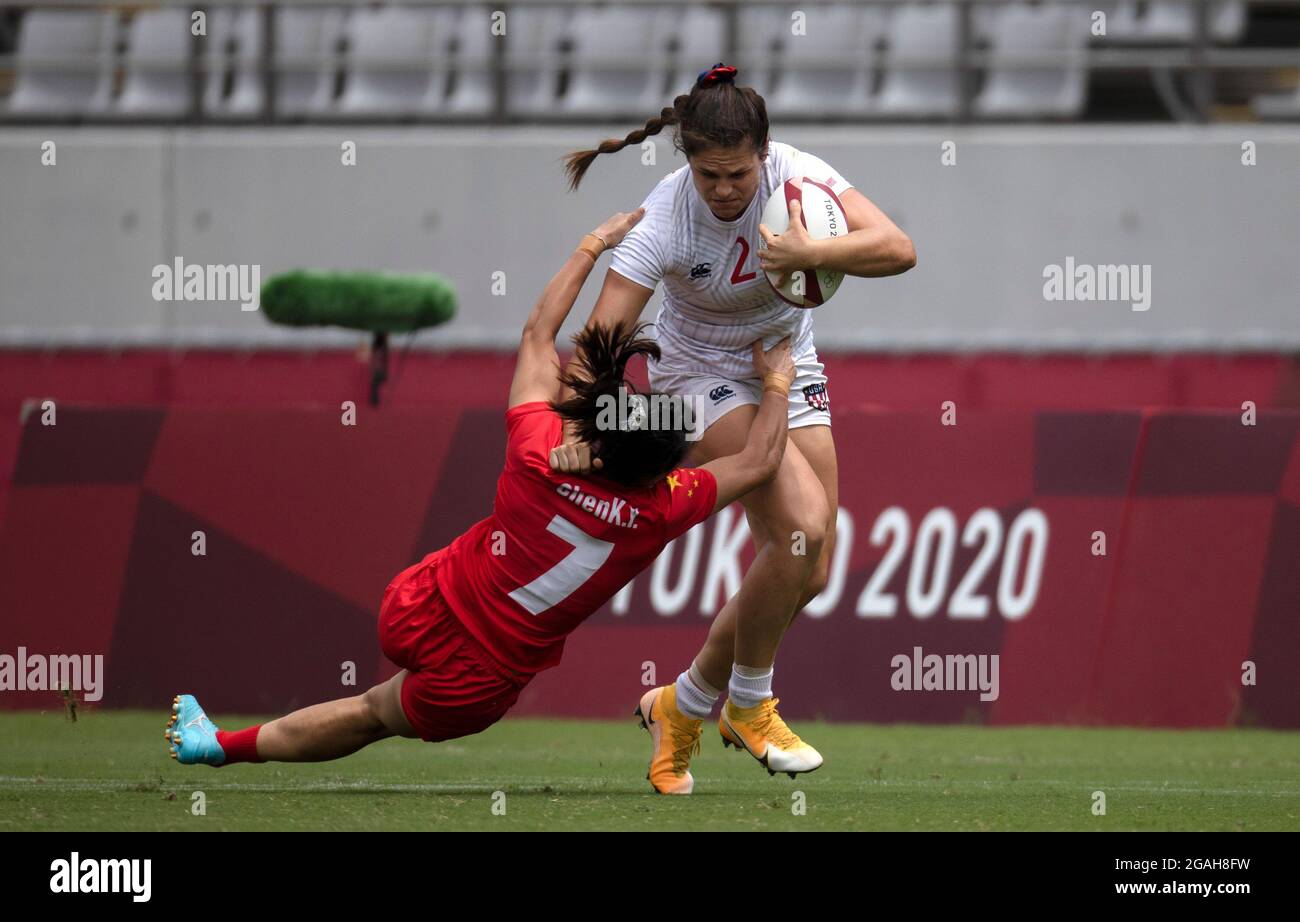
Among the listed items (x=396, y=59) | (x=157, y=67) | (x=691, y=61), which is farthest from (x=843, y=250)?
(x=157, y=67)

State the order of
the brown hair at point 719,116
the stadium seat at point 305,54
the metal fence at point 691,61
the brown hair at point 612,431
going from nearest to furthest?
the brown hair at point 612,431 < the brown hair at point 719,116 < the metal fence at point 691,61 < the stadium seat at point 305,54

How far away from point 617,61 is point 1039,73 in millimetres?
3377

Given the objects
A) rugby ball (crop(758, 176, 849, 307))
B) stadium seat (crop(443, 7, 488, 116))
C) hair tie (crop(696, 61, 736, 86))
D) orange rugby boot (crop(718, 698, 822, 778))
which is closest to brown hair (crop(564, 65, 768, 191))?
hair tie (crop(696, 61, 736, 86))

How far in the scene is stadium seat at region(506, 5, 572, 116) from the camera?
1516 centimetres

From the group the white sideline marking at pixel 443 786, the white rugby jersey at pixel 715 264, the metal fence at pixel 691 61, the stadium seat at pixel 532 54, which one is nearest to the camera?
the white rugby jersey at pixel 715 264

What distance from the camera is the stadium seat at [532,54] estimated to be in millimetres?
15164

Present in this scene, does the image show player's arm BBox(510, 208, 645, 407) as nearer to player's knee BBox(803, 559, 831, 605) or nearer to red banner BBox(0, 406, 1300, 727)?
player's knee BBox(803, 559, 831, 605)

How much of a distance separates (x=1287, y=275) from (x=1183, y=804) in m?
9.22

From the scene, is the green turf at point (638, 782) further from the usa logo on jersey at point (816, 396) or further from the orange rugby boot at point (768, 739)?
the usa logo on jersey at point (816, 396)

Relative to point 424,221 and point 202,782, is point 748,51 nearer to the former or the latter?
point 424,221

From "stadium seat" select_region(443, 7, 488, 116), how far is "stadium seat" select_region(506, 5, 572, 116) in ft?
0.62

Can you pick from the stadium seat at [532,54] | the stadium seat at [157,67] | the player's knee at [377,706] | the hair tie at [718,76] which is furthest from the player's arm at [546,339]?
the stadium seat at [157,67]

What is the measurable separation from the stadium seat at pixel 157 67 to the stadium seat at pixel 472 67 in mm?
2161

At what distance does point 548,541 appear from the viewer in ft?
18.7
